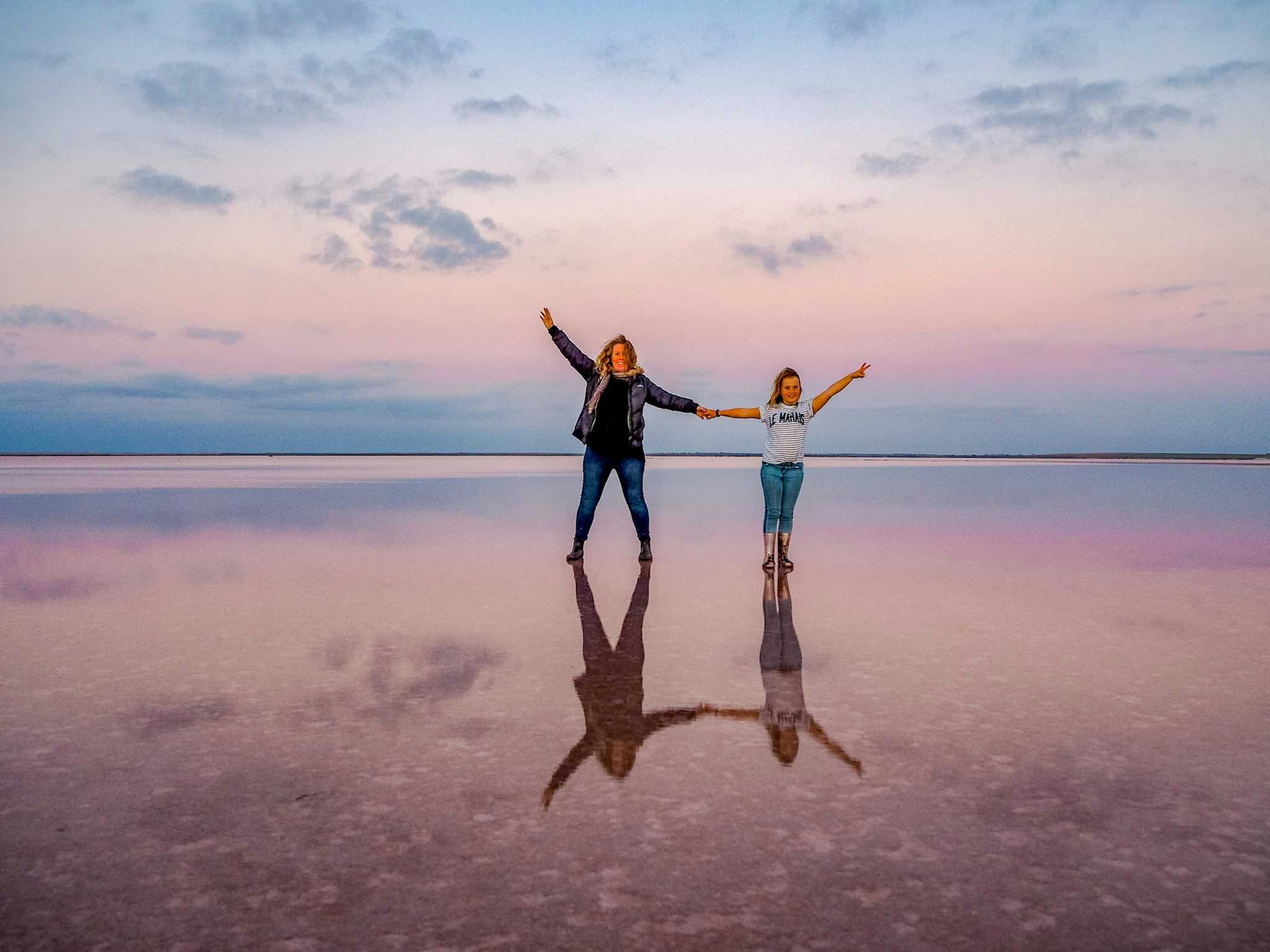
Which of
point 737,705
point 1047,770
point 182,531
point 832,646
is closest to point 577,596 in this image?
point 832,646

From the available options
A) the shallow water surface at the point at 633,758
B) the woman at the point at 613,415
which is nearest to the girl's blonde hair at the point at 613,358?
the woman at the point at 613,415

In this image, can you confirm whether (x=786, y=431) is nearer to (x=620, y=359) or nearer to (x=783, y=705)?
(x=620, y=359)

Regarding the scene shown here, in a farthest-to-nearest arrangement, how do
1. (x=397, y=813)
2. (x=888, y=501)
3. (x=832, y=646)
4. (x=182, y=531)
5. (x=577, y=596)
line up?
(x=888, y=501)
(x=182, y=531)
(x=577, y=596)
(x=832, y=646)
(x=397, y=813)

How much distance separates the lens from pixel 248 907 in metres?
2.54

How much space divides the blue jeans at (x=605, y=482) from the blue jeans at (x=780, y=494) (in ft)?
4.48

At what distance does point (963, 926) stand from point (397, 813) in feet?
5.88

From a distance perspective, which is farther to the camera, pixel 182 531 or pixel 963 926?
pixel 182 531

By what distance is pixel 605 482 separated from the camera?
35.3 feet

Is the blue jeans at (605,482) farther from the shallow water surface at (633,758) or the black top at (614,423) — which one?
the shallow water surface at (633,758)

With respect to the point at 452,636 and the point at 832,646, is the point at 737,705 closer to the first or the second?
the point at 832,646

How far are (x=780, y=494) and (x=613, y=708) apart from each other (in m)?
5.89

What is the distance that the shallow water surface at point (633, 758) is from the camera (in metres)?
2.52

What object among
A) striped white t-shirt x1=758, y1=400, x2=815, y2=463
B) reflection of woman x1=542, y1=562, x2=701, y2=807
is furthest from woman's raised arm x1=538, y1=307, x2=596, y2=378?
reflection of woman x1=542, y1=562, x2=701, y2=807

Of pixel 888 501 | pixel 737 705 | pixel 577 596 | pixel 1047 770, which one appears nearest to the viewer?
pixel 1047 770
